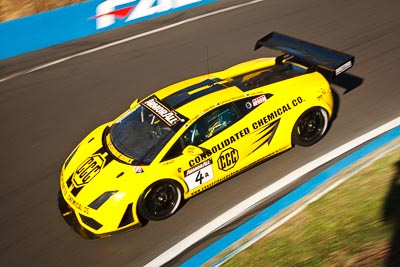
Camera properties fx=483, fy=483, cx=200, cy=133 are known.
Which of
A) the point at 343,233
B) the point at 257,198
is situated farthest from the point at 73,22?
the point at 343,233

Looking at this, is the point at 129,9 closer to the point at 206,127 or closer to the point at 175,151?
the point at 206,127

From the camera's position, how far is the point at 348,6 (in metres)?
13.7

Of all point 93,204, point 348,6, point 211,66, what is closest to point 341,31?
point 348,6

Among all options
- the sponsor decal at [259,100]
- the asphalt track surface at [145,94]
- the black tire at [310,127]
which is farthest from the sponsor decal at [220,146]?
Result: the black tire at [310,127]

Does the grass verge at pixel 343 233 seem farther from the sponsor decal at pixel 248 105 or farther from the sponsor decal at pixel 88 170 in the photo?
the sponsor decal at pixel 88 170

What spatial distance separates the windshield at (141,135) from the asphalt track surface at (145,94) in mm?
1069

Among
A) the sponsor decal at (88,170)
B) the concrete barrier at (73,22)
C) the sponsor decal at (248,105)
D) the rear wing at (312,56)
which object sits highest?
the concrete barrier at (73,22)

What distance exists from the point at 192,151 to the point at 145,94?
13.4 ft

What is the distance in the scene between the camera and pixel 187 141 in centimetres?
700

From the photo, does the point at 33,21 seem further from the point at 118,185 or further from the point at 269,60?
the point at 118,185

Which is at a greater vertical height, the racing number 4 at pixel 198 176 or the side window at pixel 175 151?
the side window at pixel 175 151

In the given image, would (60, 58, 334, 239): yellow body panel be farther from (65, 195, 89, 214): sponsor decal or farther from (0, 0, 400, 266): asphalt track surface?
(0, 0, 400, 266): asphalt track surface

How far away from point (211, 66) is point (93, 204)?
5.84 metres

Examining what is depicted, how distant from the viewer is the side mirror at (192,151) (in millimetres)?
6910
